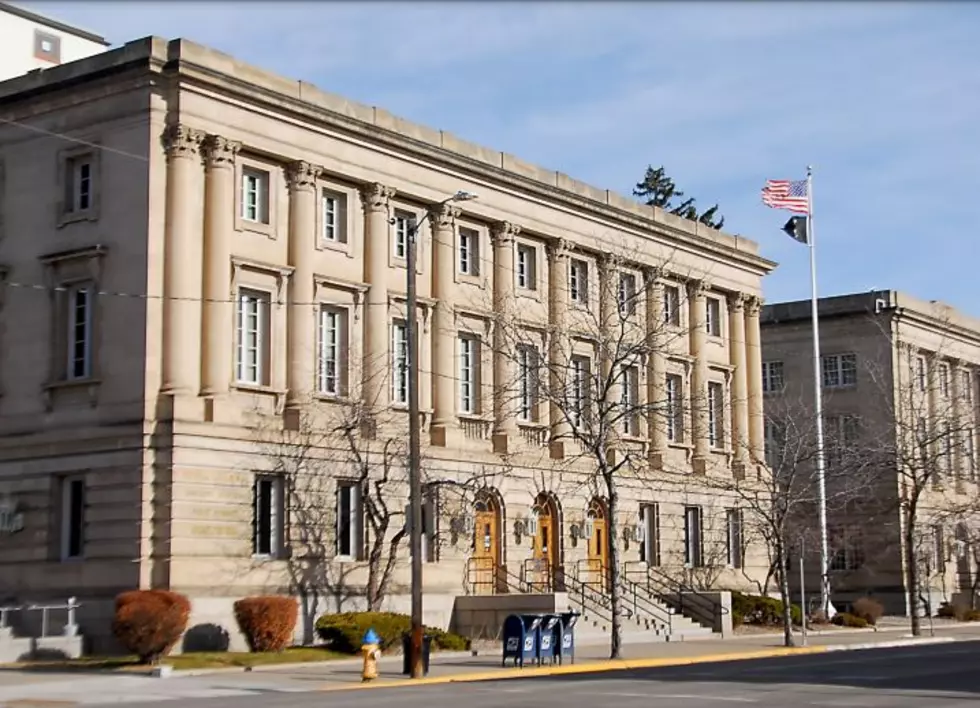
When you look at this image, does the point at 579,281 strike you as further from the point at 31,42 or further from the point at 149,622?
the point at 149,622

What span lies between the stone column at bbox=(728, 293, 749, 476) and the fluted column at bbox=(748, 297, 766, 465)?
1.01 feet

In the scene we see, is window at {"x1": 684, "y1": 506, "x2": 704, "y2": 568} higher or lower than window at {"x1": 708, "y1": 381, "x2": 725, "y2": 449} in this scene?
lower

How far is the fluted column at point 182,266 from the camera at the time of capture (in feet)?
128

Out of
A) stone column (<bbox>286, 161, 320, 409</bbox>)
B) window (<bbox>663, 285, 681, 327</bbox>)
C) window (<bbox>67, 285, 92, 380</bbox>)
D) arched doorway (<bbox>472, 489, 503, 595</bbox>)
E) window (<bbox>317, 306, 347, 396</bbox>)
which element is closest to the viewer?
window (<bbox>67, 285, 92, 380</bbox>)

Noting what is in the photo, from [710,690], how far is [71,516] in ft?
64.8

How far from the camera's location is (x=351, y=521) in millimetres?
43875

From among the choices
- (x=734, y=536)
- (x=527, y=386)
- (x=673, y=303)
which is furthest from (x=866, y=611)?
(x=527, y=386)

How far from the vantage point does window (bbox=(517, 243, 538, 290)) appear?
52.2m

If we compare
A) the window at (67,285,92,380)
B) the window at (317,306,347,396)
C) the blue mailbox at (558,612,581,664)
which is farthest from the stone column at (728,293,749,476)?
the window at (67,285,92,380)

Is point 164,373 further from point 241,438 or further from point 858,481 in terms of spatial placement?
point 858,481

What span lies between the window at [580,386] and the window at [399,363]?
5.24 m

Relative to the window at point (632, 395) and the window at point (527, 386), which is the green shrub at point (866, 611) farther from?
the window at point (527, 386)

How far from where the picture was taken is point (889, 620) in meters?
66.8

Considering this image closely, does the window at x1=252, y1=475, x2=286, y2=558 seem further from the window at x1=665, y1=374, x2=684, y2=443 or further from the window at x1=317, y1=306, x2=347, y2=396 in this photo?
the window at x1=665, y1=374, x2=684, y2=443
